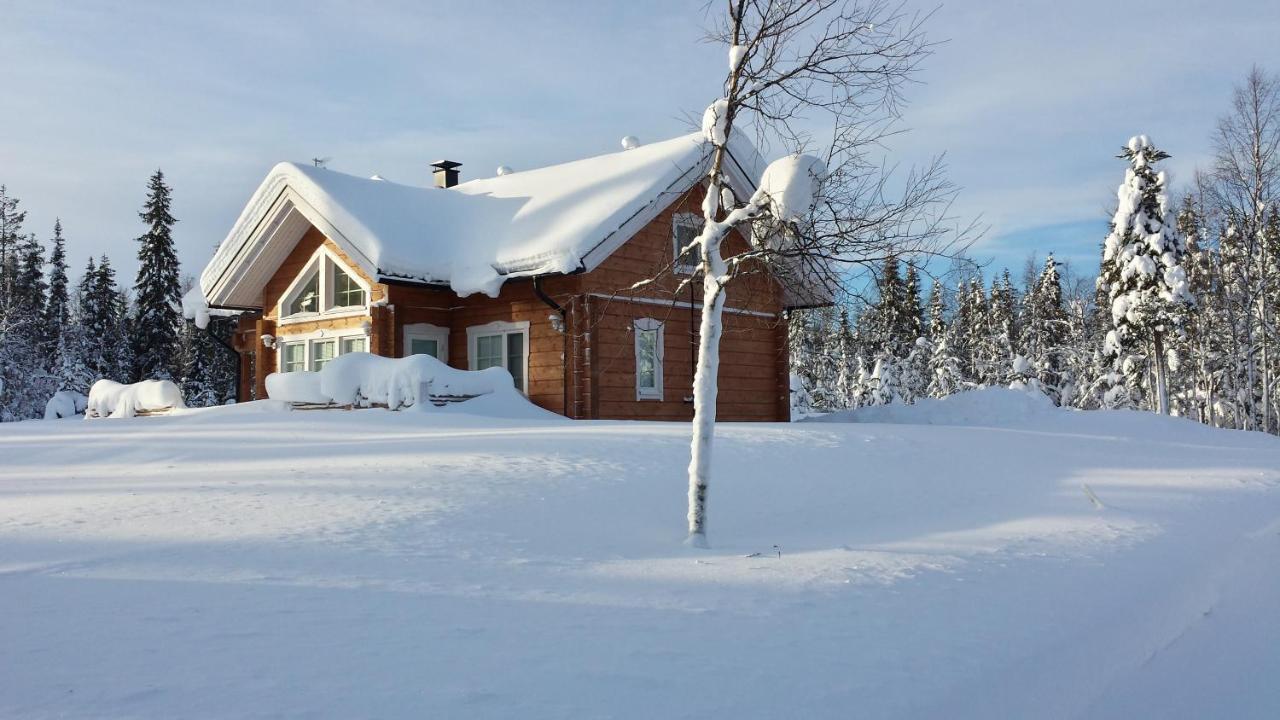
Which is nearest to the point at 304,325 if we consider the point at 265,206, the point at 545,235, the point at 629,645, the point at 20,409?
the point at 265,206

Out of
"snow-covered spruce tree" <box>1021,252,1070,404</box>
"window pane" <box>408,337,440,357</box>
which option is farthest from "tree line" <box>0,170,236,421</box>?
"snow-covered spruce tree" <box>1021,252,1070,404</box>

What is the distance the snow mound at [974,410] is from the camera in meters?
19.2

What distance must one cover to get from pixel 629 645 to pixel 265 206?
18.1m

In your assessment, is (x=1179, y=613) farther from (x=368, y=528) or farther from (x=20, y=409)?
(x=20, y=409)

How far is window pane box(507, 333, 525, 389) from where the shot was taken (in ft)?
60.9

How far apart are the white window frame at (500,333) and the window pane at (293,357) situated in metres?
4.33

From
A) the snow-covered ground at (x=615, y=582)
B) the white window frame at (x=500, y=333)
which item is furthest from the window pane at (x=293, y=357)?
the snow-covered ground at (x=615, y=582)

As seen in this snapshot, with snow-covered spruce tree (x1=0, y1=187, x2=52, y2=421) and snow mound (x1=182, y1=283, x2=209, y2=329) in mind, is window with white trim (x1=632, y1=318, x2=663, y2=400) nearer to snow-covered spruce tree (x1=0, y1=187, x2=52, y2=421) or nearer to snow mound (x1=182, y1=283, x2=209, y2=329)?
snow mound (x1=182, y1=283, x2=209, y2=329)

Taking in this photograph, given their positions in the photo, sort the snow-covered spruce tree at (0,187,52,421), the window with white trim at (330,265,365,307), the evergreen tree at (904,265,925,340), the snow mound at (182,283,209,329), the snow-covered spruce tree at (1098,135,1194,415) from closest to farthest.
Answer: the window with white trim at (330,265,365,307), the snow mound at (182,283,209,329), the snow-covered spruce tree at (1098,135,1194,415), the snow-covered spruce tree at (0,187,52,421), the evergreen tree at (904,265,925,340)

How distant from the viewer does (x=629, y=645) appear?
454 cm

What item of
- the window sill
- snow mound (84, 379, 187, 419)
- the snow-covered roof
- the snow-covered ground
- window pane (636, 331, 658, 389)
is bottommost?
the snow-covered ground

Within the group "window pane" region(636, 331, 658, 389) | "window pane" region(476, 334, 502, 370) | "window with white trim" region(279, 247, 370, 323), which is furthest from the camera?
"window with white trim" region(279, 247, 370, 323)

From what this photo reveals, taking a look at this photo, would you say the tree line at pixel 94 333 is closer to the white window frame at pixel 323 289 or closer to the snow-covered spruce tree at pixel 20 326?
the snow-covered spruce tree at pixel 20 326

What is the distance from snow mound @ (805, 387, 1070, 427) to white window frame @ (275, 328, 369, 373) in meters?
10.1
